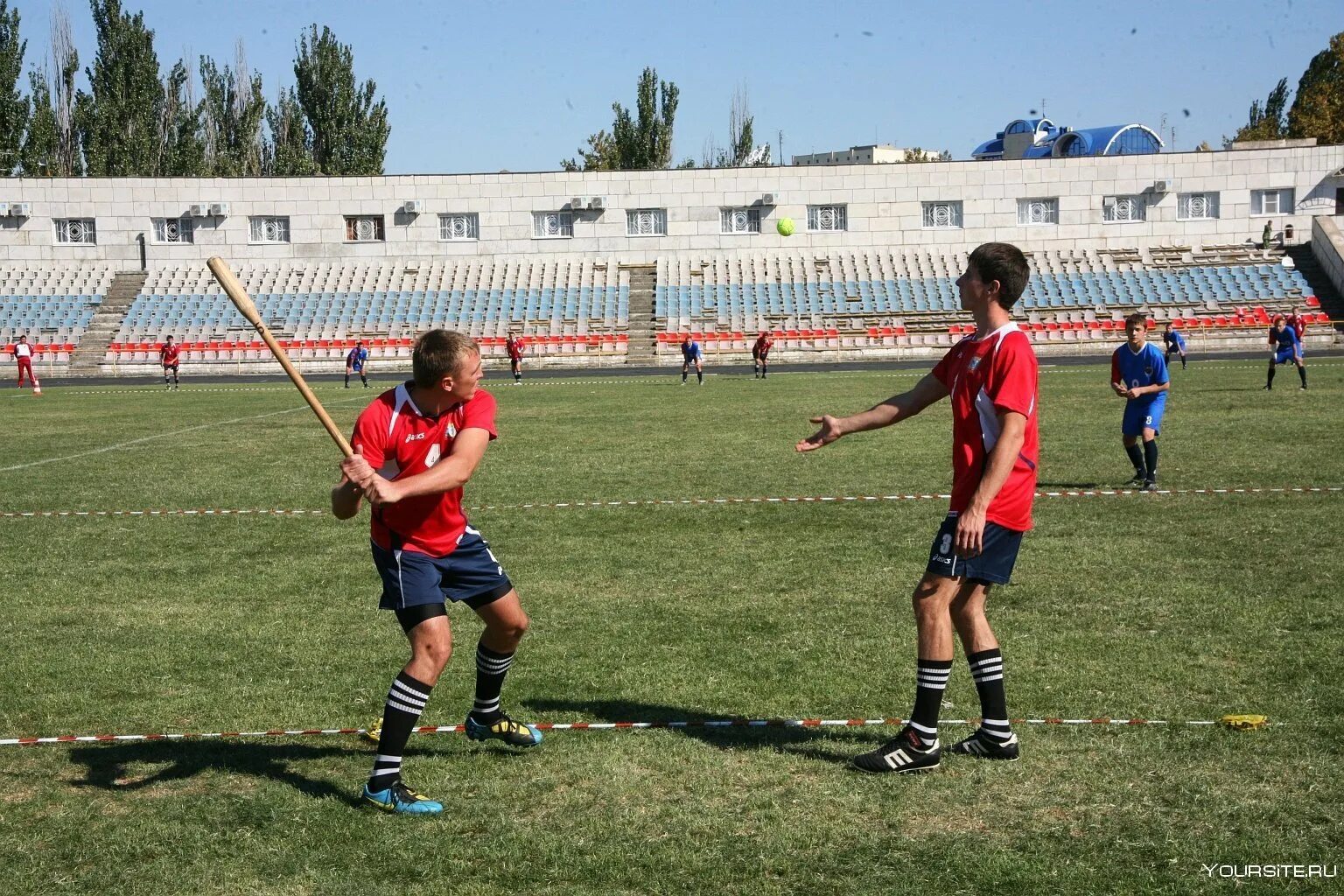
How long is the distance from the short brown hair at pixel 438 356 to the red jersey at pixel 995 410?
2094 mm

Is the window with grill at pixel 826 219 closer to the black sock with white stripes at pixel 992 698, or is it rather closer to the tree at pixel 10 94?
the tree at pixel 10 94

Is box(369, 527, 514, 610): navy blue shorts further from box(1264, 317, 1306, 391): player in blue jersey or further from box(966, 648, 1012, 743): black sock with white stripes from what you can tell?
box(1264, 317, 1306, 391): player in blue jersey

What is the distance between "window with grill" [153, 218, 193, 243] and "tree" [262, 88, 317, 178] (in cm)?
1260

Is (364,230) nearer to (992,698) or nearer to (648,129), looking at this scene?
(648,129)

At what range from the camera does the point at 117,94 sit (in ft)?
226

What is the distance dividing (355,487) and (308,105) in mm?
72622

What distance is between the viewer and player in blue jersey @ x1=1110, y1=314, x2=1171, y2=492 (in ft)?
46.3

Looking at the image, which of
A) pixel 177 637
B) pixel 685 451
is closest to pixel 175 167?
pixel 685 451

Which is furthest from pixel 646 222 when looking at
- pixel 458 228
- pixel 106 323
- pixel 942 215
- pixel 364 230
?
pixel 106 323

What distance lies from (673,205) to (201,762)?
56451 millimetres

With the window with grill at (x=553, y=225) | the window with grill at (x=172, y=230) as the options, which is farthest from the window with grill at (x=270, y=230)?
the window with grill at (x=553, y=225)

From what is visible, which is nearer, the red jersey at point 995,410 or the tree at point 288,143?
the red jersey at point 995,410

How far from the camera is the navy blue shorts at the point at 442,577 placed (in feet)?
18.0

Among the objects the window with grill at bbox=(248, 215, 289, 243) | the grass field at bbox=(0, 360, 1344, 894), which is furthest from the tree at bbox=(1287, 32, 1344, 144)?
the grass field at bbox=(0, 360, 1344, 894)
